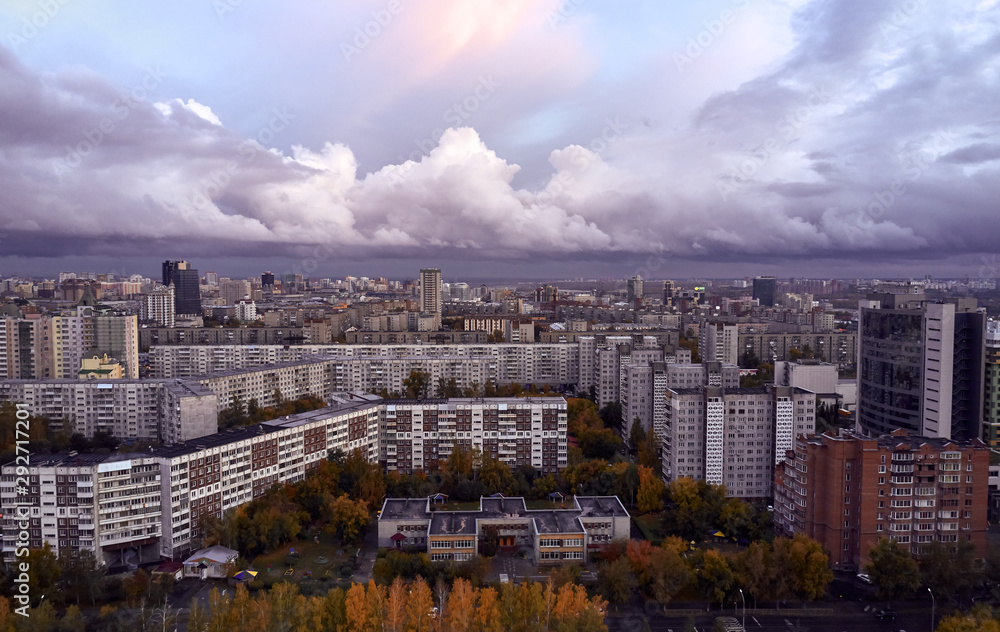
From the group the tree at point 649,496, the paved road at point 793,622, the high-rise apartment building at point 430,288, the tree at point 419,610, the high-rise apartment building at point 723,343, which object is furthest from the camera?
the high-rise apartment building at point 430,288

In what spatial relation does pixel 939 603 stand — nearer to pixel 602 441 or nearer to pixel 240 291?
pixel 602 441

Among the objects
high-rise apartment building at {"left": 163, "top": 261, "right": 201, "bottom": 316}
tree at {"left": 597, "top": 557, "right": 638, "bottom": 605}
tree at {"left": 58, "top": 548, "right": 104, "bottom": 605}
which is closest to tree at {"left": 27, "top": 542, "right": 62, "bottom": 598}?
tree at {"left": 58, "top": 548, "right": 104, "bottom": 605}

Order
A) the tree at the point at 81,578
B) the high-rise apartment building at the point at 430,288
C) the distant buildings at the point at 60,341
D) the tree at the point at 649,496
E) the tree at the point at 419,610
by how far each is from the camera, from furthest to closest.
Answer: the high-rise apartment building at the point at 430,288 < the distant buildings at the point at 60,341 < the tree at the point at 649,496 < the tree at the point at 81,578 < the tree at the point at 419,610

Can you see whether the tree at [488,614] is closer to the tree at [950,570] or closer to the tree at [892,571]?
the tree at [892,571]

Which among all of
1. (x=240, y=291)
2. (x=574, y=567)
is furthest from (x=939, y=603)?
(x=240, y=291)

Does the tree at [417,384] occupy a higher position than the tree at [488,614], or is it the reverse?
the tree at [417,384]

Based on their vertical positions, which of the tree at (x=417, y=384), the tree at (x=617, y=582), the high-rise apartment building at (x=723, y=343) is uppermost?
the high-rise apartment building at (x=723, y=343)

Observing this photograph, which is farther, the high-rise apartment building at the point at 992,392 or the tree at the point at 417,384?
the tree at the point at 417,384

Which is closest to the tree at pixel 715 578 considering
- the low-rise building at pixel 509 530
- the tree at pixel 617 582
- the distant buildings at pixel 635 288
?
the tree at pixel 617 582
